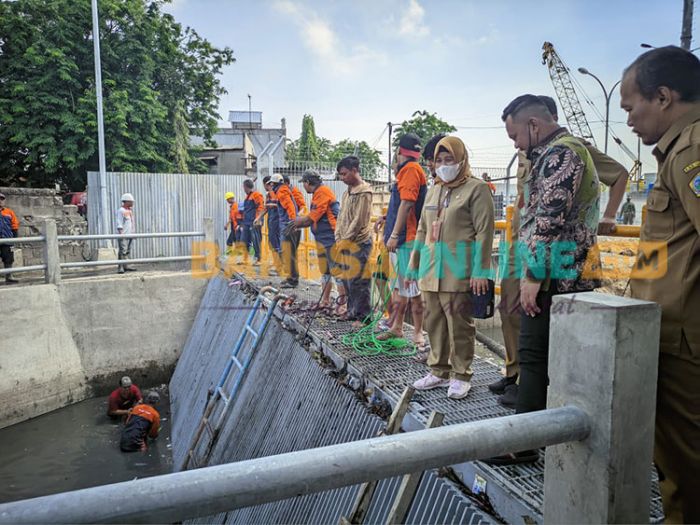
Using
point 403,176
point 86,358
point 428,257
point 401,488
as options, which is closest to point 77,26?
point 86,358

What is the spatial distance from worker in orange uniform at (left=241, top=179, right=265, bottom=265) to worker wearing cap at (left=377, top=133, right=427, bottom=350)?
523cm

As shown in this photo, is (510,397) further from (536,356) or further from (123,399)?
(123,399)

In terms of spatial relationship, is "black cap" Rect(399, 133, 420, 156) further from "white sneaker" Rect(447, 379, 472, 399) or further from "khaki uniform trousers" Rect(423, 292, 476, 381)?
A: "white sneaker" Rect(447, 379, 472, 399)

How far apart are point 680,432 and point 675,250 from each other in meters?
0.59

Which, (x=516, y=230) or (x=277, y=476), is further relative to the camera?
(x=516, y=230)

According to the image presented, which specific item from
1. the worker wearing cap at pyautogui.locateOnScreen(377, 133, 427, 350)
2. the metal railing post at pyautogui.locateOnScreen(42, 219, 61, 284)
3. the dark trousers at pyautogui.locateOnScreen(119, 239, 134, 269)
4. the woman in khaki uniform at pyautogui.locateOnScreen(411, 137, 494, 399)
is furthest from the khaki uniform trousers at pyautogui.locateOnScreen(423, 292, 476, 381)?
the dark trousers at pyautogui.locateOnScreen(119, 239, 134, 269)

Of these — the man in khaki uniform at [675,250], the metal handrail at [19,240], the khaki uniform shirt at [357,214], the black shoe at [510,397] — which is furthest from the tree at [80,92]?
the man in khaki uniform at [675,250]

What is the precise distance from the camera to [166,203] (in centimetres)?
1470

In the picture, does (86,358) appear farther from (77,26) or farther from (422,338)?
(77,26)

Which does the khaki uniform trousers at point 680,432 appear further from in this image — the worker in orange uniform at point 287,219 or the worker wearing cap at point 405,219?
the worker in orange uniform at point 287,219

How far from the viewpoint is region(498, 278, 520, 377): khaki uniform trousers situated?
3.24 meters

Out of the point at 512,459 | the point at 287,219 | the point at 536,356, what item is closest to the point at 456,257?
the point at 536,356

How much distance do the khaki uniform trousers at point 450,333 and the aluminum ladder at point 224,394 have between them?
3.15m

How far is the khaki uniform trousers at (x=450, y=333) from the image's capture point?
10.9 feet
